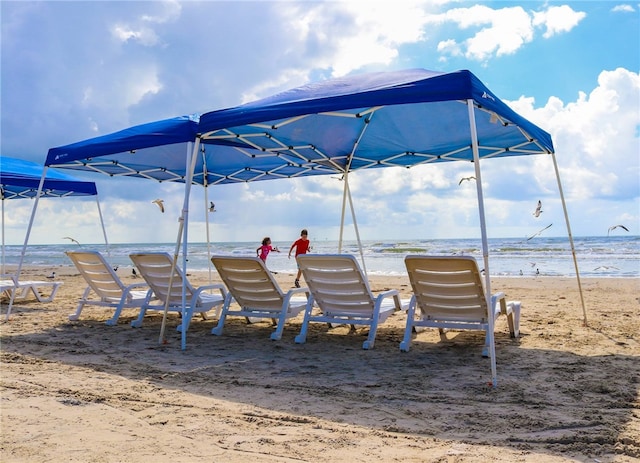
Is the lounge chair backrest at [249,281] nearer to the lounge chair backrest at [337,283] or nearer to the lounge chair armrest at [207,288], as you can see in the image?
the lounge chair armrest at [207,288]

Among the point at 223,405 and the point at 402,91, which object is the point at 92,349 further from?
the point at 402,91

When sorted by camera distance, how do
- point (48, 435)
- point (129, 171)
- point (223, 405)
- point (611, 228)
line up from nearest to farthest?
point (48, 435) → point (223, 405) → point (129, 171) → point (611, 228)

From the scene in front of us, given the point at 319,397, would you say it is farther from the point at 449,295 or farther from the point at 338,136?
the point at 338,136

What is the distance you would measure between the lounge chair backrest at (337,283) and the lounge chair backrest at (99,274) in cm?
281

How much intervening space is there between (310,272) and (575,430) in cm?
312

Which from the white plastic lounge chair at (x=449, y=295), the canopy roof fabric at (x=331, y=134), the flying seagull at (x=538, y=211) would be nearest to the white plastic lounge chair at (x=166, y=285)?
the canopy roof fabric at (x=331, y=134)

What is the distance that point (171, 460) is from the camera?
2.66 m

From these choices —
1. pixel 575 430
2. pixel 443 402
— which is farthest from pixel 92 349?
pixel 575 430

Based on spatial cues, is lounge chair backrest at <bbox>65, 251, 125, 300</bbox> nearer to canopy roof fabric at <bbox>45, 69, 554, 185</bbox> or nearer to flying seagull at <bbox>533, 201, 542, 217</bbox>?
canopy roof fabric at <bbox>45, 69, 554, 185</bbox>

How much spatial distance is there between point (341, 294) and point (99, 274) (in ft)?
11.5

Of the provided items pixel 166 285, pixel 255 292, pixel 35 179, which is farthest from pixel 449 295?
pixel 35 179

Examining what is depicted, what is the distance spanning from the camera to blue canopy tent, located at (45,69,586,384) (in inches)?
171

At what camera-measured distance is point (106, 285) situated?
7324 millimetres

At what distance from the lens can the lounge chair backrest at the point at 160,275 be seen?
645cm
